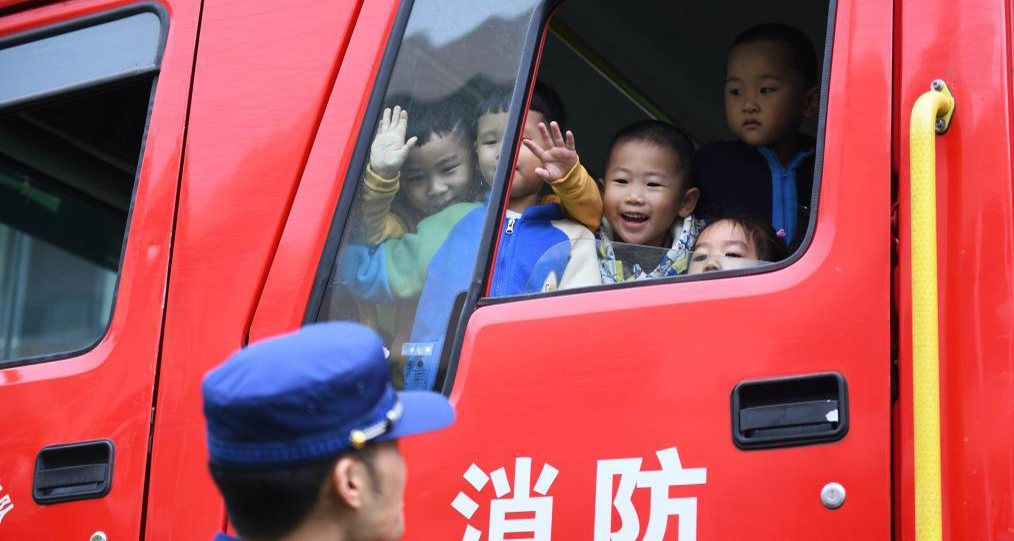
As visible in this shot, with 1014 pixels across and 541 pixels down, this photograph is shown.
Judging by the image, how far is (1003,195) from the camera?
1.80 meters

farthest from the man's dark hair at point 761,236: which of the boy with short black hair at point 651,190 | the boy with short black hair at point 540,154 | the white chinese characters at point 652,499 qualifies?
the white chinese characters at point 652,499

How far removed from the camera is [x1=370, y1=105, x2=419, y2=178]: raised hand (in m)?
2.37

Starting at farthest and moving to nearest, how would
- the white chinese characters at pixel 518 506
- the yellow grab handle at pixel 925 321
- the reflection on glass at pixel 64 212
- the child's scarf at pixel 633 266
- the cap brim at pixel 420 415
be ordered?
the reflection on glass at pixel 64 212
the child's scarf at pixel 633 266
the white chinese characters at pixel 518 506
the yellow grab handle at pixel 925 321
the cap brim at pixel 420 415

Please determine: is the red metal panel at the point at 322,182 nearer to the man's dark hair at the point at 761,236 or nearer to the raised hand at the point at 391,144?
the raised hand at the point at 391,144

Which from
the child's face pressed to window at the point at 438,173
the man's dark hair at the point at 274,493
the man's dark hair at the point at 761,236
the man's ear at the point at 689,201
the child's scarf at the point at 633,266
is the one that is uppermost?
the man's ear at the point at 689,201

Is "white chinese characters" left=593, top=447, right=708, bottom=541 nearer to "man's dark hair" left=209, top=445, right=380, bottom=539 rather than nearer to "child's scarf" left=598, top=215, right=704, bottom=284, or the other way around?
"child's scarf" left=598, top=215, right=704, bottom=284

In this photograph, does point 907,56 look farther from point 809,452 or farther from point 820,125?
point 809,452

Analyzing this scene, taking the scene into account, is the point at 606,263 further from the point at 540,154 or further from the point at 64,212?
the point at 64,212

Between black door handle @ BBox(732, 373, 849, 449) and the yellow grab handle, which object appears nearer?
the yellow grab handle

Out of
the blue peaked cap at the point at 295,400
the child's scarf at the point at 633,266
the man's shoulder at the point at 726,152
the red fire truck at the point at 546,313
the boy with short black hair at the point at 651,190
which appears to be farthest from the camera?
the man's shoulder at the point at 726,152

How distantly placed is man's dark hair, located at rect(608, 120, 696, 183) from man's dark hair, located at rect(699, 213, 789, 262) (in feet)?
0.85

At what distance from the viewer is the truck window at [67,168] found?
8.87 ft

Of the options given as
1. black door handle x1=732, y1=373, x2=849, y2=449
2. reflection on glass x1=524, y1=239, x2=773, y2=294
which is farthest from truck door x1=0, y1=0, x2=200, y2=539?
black door handle x1=732, y1=373, x2=849, y2=449

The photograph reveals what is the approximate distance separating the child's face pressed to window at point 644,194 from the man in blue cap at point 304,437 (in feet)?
4.10
